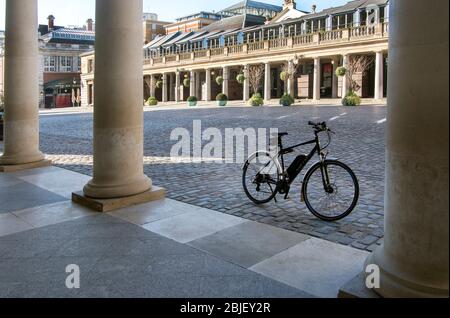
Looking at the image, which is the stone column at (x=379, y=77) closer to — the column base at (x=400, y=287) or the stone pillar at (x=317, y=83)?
the stone pillar at (x=317, y=83)

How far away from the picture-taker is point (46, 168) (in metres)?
9.59

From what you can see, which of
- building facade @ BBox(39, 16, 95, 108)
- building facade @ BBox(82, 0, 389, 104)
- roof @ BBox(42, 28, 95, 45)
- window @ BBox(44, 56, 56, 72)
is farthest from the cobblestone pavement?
roof @ BBox(42, 28, 95, 45)

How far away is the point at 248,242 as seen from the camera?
183 inches

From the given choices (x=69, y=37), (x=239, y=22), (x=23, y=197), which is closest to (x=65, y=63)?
(x=69, y=37)

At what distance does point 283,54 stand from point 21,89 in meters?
41.9

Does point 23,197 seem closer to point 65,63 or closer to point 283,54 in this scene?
point 283,54

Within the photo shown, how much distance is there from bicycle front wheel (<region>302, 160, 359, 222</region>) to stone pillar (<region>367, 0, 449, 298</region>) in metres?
2.46

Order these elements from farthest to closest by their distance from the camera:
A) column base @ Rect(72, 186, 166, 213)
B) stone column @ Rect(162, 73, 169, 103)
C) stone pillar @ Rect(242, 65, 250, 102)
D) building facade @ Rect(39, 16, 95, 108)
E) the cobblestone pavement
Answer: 1. building facade @ Rect(39, 16, 95, 108)
2. stone column @ Rect(162, 73, 169, 103)
3. stone pillar @ Rect(242, 65, 250, 102)
4. column base @ Rect(72, 186, 166, 213)
5. the cobblestone pavement

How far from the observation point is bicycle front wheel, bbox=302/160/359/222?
17.9 ft

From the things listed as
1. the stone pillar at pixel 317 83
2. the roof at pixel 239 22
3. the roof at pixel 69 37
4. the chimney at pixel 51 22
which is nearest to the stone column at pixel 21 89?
the stone pillar at pixel 317 83

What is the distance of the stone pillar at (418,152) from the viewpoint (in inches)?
104

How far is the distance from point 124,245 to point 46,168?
575 cm

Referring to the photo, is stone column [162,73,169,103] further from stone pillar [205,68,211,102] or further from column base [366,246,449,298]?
column base [366,246,449,298]

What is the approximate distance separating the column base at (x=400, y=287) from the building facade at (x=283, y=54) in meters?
38.6
